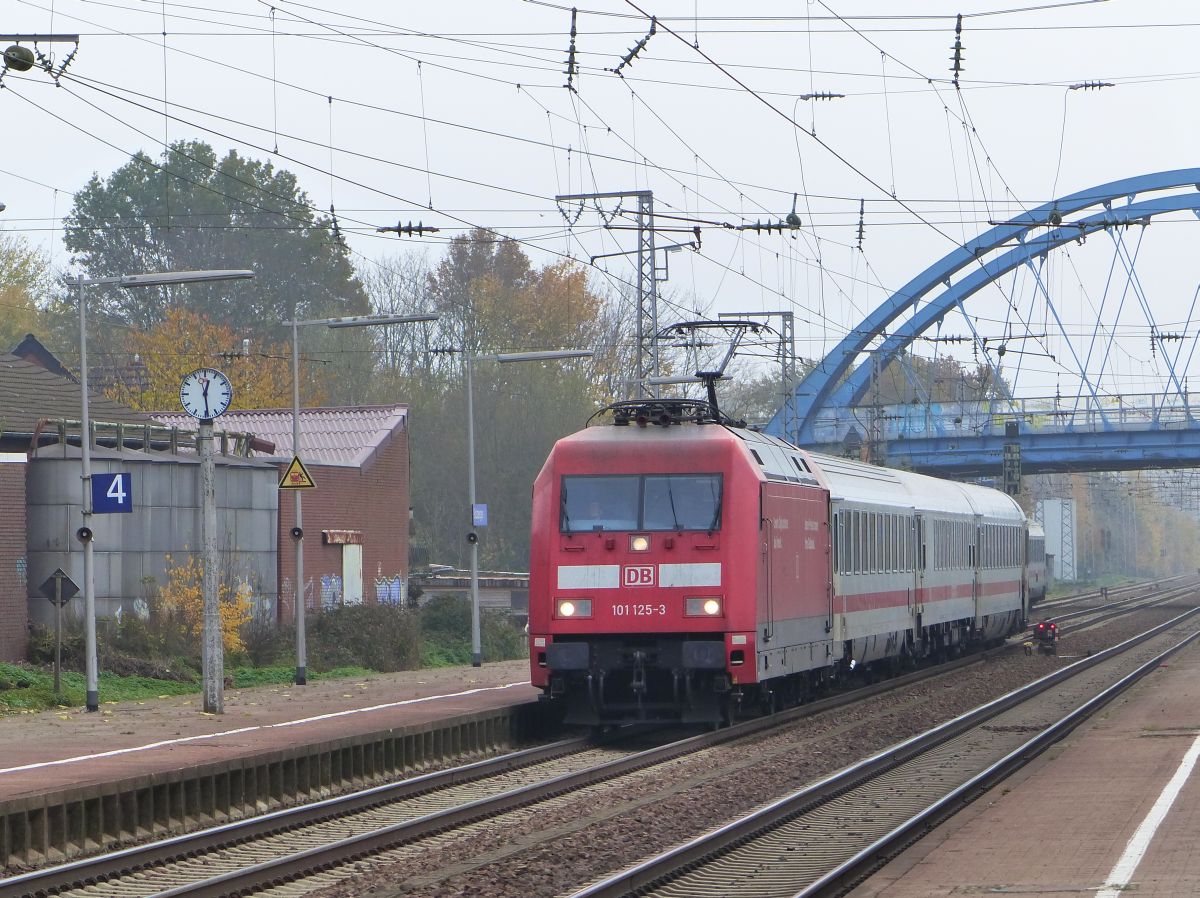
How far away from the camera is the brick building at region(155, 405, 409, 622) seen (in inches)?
1516

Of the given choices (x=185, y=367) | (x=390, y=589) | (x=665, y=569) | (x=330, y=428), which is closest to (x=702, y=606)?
(x=665, y=569)

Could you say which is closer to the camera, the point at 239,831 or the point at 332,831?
the point at 239,831

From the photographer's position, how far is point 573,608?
19.6m

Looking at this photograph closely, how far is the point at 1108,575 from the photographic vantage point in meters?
125

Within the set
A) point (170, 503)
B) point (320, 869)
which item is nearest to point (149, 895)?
point (320, 869)

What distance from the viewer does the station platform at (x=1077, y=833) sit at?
1054cm

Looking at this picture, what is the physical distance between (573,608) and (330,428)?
89.0 feet

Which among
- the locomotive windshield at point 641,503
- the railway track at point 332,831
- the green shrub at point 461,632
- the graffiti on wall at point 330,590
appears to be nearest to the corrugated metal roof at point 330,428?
the graffiti on wall at point 330,590

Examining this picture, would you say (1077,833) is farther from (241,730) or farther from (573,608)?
(241,730)

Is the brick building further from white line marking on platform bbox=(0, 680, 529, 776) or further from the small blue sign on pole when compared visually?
the small blue sign on pole

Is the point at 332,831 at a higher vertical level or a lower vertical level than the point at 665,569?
lower

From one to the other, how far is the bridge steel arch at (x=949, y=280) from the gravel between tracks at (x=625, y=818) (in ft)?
121

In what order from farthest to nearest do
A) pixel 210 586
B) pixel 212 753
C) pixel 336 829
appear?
pixel 210 586 → pixel 212 753 → pixel 336 829

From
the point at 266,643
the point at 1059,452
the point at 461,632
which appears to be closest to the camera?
the point at 266,643
